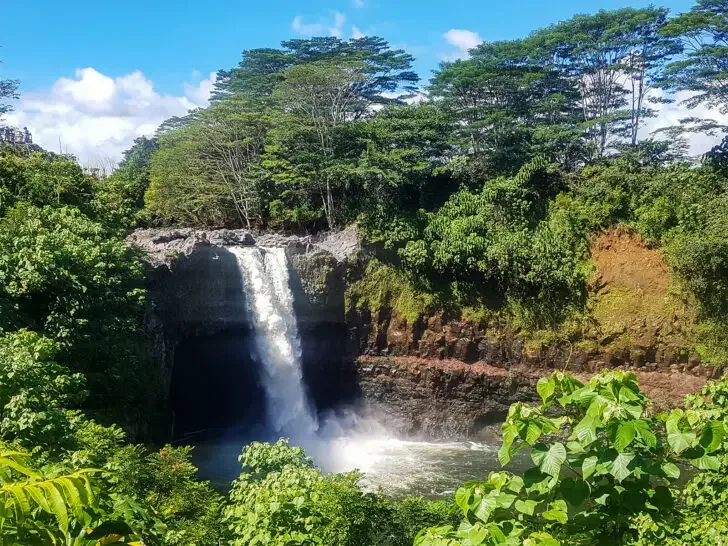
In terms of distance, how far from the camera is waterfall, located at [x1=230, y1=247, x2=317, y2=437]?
2012 cm

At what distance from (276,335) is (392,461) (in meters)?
5.78

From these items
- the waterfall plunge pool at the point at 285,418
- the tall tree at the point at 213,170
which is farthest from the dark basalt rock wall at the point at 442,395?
the tall tree at the point at 213,170

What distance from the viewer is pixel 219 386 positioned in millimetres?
21125

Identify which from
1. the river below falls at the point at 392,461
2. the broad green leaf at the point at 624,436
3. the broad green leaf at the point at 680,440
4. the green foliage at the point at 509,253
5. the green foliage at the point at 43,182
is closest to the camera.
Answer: the broad green leaf at the point at 624,436

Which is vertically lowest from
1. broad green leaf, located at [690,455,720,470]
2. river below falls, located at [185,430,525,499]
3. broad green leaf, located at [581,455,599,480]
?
river below falls, located at [185,430,525,499]

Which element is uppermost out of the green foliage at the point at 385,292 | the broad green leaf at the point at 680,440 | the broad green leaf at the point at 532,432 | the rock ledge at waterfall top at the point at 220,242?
the rock ledge at waterfall top at the point at 220,242

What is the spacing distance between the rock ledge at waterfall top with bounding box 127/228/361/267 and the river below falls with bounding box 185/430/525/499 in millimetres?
6241

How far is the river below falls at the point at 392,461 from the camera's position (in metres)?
16.1

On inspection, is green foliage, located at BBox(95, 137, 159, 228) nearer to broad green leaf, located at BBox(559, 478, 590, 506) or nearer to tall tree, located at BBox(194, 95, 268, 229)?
tall tree, located at BBox(194, 95, 268, 229)

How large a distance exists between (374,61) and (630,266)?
16510mm

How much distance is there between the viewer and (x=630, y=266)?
20.0 m

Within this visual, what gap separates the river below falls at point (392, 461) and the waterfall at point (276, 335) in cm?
100

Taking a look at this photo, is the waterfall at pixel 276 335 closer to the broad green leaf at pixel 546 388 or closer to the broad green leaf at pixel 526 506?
the broad green leaf at pixel 546 388

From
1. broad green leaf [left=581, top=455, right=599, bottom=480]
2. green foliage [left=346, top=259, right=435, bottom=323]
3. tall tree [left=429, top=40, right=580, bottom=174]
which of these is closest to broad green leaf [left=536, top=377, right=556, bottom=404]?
broad green leaf [left=581, top=455, right=599, bottom=480]
